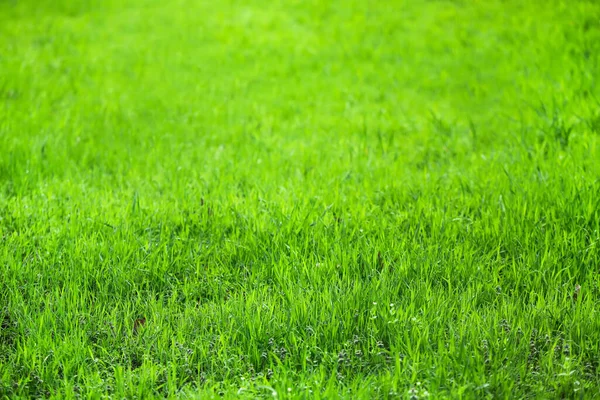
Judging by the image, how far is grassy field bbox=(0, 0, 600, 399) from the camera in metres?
2.87

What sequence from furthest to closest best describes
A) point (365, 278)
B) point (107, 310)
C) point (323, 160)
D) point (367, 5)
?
point (367, 5) → point (323, 160) → point (365, 278) → point (107, 310)

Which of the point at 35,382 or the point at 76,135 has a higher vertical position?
the point at 76,135

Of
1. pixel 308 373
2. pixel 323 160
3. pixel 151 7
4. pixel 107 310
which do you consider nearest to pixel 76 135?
pixel 323 160

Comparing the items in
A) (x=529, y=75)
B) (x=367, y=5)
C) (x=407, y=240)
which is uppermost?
(x=367, y=5)

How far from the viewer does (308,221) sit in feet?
13.2

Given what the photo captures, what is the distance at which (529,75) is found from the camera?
7.02 meters

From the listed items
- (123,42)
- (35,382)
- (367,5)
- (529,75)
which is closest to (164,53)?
(123,42)

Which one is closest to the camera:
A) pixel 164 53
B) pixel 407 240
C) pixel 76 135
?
pixel 407 240

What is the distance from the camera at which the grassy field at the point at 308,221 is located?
287 cm

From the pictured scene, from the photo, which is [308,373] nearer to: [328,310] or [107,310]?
[328,310]

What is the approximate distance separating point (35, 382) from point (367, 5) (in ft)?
30.3

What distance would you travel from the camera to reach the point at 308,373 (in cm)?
280

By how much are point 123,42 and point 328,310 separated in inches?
294

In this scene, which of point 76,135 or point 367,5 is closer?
point 76,135
